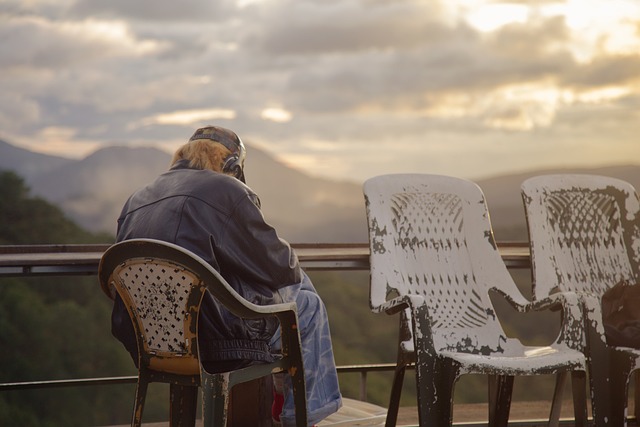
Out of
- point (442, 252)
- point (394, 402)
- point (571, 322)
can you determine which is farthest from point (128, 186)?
point (571, 322)

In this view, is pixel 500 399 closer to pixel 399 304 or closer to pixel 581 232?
pixel 399 304

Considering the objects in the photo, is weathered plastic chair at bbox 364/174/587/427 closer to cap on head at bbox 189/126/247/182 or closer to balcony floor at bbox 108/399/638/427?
balcony floor at bbox 108/399/638/427

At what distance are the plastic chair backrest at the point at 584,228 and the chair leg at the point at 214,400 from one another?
4.59 feet

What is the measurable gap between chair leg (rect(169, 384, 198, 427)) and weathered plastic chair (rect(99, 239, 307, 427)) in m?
0.13

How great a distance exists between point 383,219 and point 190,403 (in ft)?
3.11

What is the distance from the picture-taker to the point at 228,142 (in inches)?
83.7

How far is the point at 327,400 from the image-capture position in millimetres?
2061

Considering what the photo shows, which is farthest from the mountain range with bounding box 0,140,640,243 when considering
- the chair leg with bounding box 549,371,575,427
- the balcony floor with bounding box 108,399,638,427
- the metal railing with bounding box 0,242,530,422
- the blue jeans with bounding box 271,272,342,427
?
the blue jeans with bounding box 271,272,342,427

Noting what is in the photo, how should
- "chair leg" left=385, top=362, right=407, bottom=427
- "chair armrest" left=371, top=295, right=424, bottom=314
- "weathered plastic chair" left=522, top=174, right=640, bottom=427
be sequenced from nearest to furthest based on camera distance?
"chair armrest" left=371, top=295, right=424, bottom=314 < "chair leg" left=385, top=362, right=407, bottom=427 < "weathered plastic chair" left=522, top=174, right=640, bottom=427

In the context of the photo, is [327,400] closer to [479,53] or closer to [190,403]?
[190,403]

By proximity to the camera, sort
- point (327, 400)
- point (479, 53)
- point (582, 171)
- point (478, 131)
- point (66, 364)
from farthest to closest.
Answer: point (66, 364) → point (479, 53) → point (478, 131) → point (582, 171) → point (327, 400)

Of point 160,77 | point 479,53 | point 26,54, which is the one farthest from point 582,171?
point 26,54

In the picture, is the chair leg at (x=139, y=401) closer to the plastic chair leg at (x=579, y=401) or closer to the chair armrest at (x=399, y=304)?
the chair armrest at (x=399, y=304)

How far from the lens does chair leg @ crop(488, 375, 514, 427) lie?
93.1 inches
